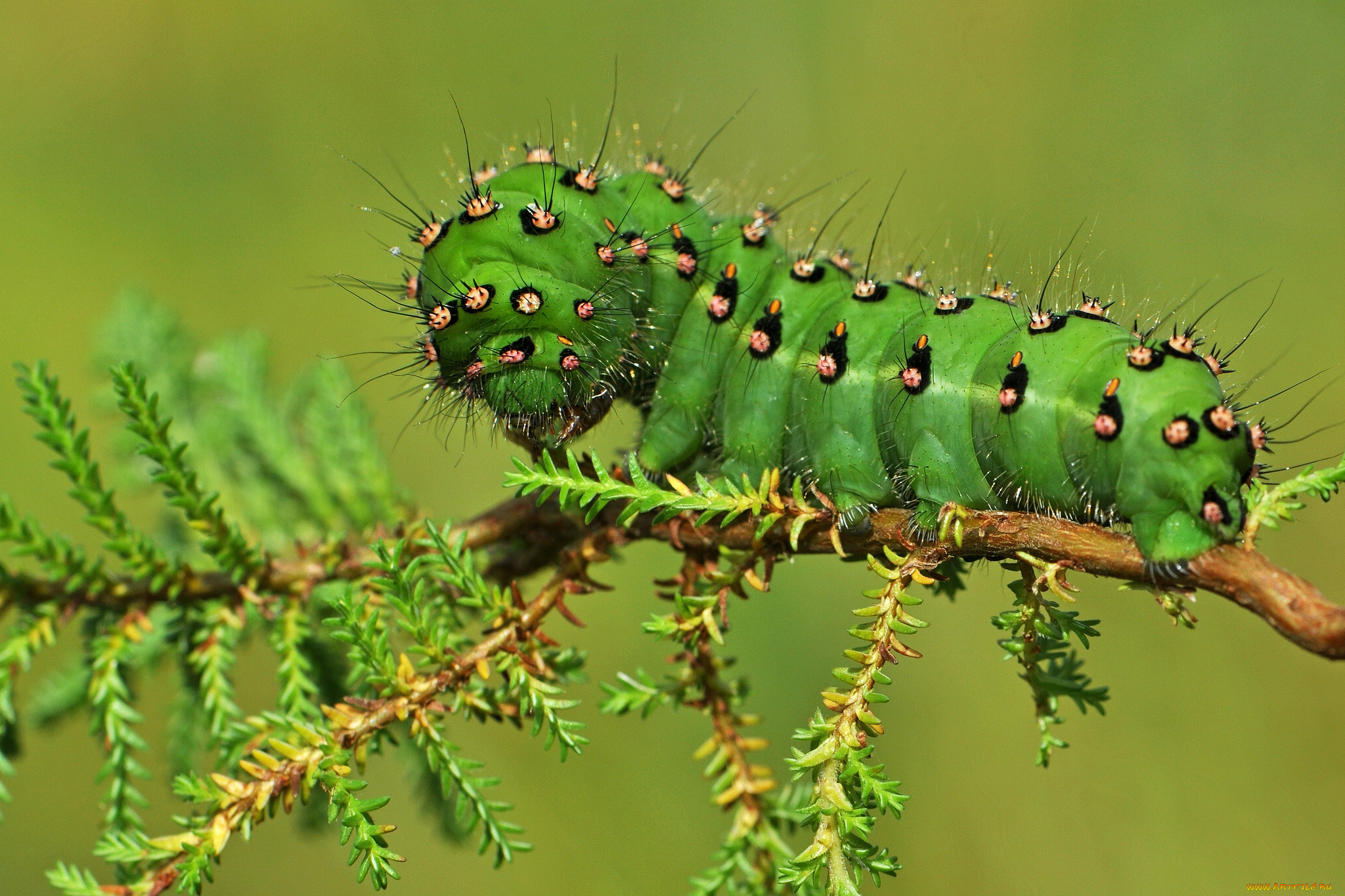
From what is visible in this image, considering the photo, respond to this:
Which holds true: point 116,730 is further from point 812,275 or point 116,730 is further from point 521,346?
point 812,275

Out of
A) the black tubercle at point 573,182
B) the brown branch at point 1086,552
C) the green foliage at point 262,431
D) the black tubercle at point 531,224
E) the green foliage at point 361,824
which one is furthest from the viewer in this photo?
the green foliage at point 262,431

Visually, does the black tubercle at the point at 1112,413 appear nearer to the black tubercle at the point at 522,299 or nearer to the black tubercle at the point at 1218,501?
the black tubercle at the point at 1218,501

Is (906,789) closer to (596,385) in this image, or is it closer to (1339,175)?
(596,385)

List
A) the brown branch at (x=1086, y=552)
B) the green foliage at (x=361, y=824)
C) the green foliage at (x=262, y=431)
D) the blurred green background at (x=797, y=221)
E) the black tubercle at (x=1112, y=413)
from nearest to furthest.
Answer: the brown branch at (x=1086, y=552), the green foliage at (x=361, y=824), the black tubercle at (x=1112, y=413), the green foliage at (x=262, y=431), the blurred green background at (x=797, y=221)

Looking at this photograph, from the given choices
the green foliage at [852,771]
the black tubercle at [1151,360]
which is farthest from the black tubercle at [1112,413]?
the green foliage at [852,771]

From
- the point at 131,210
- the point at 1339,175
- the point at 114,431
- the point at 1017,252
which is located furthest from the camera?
the point at 131,210

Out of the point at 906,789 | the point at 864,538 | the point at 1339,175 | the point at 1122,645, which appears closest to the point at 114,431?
the point at 864,538

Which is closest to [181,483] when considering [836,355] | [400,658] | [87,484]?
[87,484]
